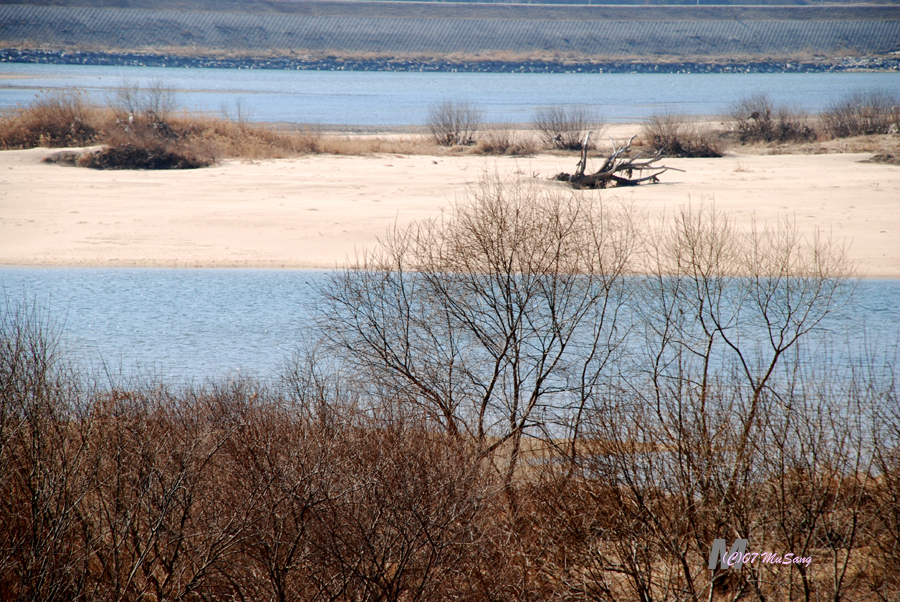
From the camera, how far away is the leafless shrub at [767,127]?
43.8 meters

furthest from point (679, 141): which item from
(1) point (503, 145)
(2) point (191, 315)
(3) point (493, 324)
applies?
(3) point (493, 324)

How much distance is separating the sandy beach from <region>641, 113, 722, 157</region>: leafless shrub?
2.74 meters

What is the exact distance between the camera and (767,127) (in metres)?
44.5

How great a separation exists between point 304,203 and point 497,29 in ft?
397

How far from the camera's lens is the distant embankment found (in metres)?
133

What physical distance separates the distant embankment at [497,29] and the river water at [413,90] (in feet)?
36.6

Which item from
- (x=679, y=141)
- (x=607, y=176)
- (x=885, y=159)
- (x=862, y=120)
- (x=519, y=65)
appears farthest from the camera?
(x=519, y=65)

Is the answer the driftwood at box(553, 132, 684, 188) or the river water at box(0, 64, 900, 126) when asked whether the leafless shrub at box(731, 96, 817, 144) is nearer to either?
the river water at box(0, 64, 900, 126)

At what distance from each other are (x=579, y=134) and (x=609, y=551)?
1425 inches

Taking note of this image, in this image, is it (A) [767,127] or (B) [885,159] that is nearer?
(B) [885,159]

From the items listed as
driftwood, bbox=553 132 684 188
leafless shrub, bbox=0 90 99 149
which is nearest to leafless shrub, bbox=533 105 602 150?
driftwood, bbox=553 132 684 188

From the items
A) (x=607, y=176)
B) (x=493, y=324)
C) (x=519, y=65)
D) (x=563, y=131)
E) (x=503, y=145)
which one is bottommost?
(x=493, y=324)

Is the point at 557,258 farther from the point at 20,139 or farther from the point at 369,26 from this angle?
the point at 369,26

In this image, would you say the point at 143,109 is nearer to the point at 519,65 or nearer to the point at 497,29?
the point at 519,65
